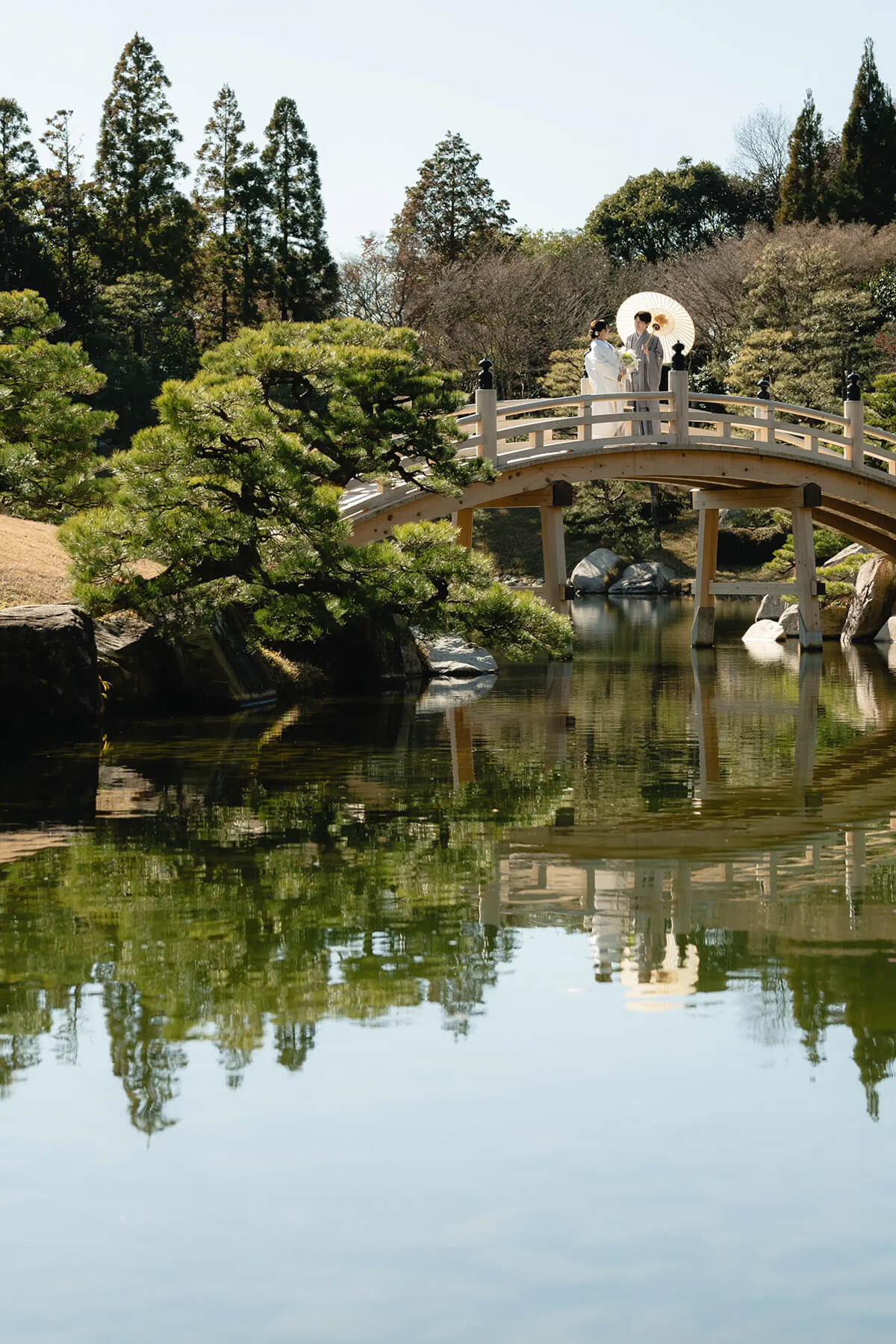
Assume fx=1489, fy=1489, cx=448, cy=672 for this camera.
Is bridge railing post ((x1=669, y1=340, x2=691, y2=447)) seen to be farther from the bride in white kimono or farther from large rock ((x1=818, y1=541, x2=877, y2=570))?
large rock ((x1=818, y1=541, x2=877, y2=570))

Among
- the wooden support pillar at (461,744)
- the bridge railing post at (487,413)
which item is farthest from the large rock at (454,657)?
the wooden support pillar at (461,744)

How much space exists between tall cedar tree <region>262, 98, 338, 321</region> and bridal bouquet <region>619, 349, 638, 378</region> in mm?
26250

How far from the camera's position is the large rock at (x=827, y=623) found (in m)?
24.2

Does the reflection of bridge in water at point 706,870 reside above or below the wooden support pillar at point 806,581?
below

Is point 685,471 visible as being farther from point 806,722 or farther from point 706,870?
point 706,870

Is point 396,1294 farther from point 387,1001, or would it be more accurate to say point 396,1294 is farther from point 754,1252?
point 387,1001

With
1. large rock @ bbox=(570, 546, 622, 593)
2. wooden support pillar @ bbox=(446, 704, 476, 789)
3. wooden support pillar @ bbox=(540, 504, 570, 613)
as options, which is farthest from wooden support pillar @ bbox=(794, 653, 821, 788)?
large rock @ bbox=(570, 546, 622, 593)

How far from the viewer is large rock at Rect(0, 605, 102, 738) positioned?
11.2 meters

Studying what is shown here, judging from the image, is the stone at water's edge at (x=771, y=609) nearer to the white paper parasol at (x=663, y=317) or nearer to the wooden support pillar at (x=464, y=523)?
the white paper parasol at (x=663, y=317)

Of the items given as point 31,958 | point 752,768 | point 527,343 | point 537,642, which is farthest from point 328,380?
point 527,343

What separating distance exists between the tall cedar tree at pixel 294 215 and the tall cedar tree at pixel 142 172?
2.72 meters

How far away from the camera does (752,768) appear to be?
992 centimetres

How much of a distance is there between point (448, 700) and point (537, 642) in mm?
1510

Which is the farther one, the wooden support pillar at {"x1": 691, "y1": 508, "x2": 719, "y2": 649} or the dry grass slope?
the wooden support pillar at {"x1": 691, "y1": 508, "x2": 719, "y2": 649}
